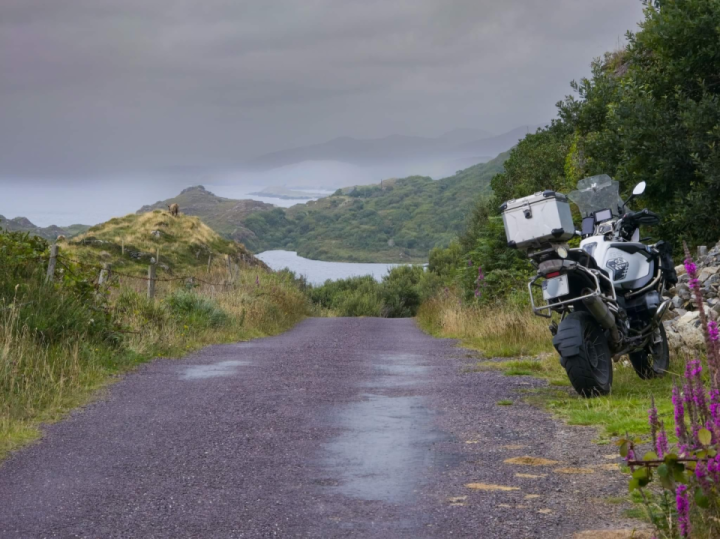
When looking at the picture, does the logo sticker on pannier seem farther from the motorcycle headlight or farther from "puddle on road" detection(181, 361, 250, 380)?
"puddle on road" detection(181, 361, 250, 380)

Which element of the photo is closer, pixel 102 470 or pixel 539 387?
pixel 102 470

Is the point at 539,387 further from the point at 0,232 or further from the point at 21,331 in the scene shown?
the point at 0,232

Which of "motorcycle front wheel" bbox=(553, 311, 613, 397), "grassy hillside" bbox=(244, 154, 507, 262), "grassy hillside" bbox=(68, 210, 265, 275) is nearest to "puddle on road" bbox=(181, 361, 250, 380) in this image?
A: "motorcycle front wheel" bbox=(553, 311, 613, 397)

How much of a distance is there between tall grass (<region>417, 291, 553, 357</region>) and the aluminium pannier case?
5605 mm

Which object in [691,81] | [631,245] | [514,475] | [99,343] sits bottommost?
[514,475]

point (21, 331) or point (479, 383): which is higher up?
point (21, 331)

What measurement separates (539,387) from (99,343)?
20.0ft

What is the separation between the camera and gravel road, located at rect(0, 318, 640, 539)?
441 cm

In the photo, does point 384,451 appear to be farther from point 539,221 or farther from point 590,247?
point 590,247

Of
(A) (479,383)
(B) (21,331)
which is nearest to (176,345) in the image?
(B) (21,331)

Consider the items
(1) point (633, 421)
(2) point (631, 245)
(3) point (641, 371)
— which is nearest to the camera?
(1) point (633, 421)

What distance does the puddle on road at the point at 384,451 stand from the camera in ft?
16.9

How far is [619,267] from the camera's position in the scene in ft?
28.2

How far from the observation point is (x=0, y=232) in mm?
12383
